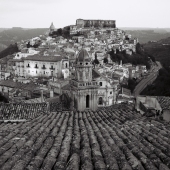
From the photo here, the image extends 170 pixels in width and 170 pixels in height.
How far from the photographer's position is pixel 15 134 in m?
6.88

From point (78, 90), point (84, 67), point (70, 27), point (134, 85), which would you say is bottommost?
point (134, 85)

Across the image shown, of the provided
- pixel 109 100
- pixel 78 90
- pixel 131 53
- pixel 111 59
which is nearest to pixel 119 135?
pixel 78 90

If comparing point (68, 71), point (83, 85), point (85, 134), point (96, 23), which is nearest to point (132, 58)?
point (68, 71)

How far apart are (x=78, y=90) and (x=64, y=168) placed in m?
21.9

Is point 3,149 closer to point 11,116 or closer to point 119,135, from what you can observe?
point 119,135

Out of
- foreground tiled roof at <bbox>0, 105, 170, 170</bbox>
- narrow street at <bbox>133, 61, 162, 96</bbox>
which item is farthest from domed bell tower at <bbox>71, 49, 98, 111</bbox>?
narrow street at <bbox>133, 61, 162, 96</bbox>

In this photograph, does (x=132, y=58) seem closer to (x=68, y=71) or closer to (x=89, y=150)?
(x=68, y=71)

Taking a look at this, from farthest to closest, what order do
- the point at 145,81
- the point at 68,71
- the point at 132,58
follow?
the point at 132,58 < the point at 145,81 < the point at 68,71

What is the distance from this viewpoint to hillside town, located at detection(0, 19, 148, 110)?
95.0 feet

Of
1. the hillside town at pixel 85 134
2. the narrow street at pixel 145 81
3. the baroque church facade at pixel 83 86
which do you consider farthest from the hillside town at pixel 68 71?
the hillside town at pixel 85 134

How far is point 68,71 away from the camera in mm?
54625

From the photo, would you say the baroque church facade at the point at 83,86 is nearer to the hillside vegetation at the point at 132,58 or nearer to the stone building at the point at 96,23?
the hillside vegetation at the point at 132,58

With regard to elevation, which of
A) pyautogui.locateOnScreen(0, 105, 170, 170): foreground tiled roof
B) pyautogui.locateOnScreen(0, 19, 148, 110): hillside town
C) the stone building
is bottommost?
pyautogui.locateOnScreen(0, 19, 148, 110): hillside town

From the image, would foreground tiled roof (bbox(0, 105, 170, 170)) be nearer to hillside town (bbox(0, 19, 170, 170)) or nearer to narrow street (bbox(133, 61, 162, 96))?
hillside town (bbox(0, 19, 170, 170))
